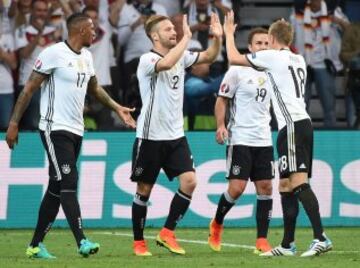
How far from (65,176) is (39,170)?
4.98 m

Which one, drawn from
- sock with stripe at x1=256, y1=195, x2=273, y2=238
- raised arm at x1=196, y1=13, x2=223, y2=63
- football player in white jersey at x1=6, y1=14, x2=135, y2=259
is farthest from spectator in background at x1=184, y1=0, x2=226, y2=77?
football player in white jersey at x1=6, y1=14, x2=135, y2=259

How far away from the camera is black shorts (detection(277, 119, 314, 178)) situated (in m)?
13.0

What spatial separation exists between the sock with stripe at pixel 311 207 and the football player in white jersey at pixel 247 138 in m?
1.62

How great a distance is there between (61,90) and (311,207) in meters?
2.72

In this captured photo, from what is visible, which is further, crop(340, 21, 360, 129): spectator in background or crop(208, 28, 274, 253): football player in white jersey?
crop(340, 21, 360, 129): spectator in background

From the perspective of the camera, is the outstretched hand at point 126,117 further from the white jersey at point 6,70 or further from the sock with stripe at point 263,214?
the white jersey at point 6,70

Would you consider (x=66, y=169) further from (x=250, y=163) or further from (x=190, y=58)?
(x=250, y=163)

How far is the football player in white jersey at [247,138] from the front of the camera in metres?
14.6

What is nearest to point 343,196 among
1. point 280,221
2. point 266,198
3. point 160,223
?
point 280,221

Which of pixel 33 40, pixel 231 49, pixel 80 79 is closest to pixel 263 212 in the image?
pixel 231 49

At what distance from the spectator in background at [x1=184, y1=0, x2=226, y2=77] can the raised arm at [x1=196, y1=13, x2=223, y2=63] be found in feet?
21.6

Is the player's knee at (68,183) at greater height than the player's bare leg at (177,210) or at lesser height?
greater

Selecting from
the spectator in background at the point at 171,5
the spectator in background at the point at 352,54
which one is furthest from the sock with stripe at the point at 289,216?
the spectator in background at the point at 171,5

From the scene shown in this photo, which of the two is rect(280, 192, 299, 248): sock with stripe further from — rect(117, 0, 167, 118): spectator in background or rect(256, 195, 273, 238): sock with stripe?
rect(117, 0, 167, 118): spectator in background
